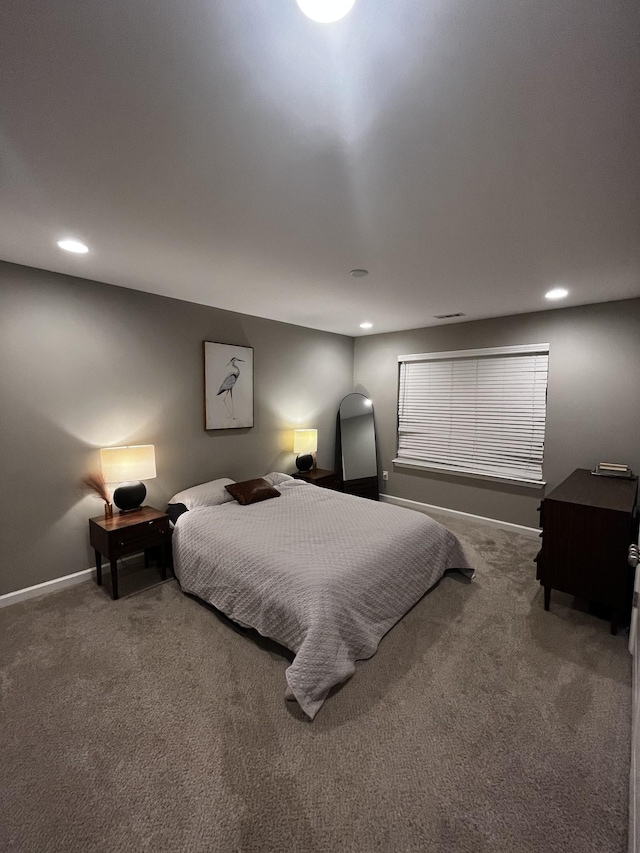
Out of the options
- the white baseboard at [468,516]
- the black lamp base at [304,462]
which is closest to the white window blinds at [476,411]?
the white baseboard at [468,516]

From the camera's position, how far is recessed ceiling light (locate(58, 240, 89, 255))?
215 centimetres

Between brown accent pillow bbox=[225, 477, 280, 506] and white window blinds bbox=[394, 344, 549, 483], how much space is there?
2142 millimetres

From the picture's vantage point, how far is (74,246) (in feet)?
7.25

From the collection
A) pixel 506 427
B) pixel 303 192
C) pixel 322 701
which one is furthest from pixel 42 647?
pixel 506 427

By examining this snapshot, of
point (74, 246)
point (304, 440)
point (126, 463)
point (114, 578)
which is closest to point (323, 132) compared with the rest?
point (74, 246)

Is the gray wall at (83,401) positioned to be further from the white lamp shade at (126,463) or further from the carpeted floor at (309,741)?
the carpeted floor at (309,741)

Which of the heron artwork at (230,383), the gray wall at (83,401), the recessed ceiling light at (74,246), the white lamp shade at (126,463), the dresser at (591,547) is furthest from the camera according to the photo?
the heron artwork at (230,383)

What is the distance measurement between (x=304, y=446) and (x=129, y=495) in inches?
78.6

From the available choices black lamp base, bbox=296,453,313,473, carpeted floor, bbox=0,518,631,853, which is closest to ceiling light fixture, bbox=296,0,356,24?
carpeted floor, bbox=0,518,631,853

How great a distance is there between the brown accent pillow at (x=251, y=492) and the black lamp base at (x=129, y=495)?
734 mm

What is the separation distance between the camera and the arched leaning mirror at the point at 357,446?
191 inches

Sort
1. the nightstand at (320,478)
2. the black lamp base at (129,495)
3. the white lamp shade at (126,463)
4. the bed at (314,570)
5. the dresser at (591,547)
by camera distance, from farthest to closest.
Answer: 1. the nightstand at (320,478)
2. the black lamp base at (129,495)
3. the white lamp shade at (126,463)
4. the dresser at (591,547)
5. the bed at (314,570)

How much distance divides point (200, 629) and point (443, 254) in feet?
9.40

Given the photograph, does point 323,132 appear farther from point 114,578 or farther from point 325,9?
point 114,578
